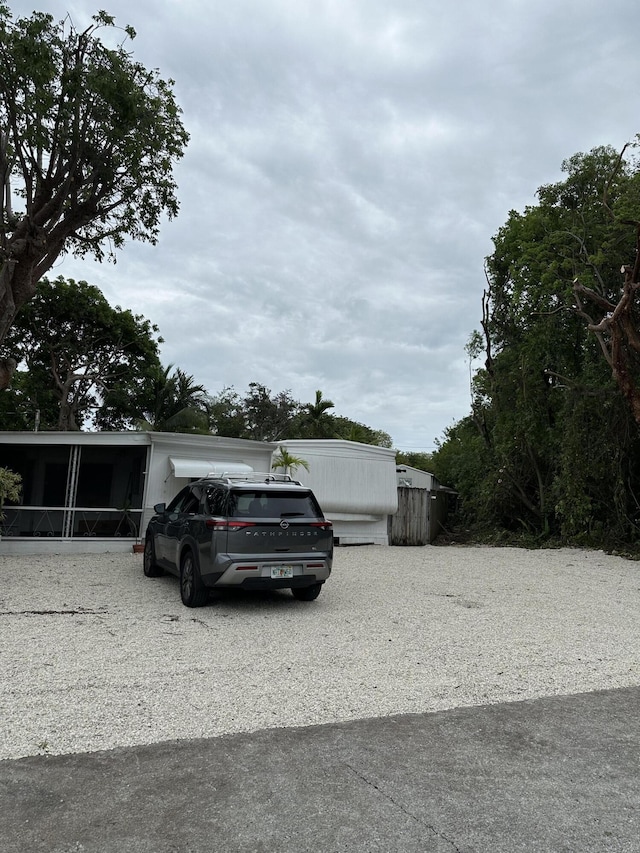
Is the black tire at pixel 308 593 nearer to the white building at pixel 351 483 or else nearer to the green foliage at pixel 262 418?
the white building at pixel 351 483

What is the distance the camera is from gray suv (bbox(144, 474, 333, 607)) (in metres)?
7.63

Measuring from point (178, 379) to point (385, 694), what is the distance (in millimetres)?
26795

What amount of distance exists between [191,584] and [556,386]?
47.6ft

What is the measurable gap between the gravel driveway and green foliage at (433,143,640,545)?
7.18 meters

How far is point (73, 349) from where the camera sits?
2708cm

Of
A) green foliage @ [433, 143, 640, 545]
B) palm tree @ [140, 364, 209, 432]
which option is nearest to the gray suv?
green foliage @ [433, 143, 640, 545]

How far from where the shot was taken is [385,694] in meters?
4.90

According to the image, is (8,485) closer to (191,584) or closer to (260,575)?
(191,584)

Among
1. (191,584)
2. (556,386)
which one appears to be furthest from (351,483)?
(191,584)

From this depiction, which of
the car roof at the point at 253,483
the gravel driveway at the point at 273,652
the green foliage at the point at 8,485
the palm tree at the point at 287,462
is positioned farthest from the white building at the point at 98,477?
the car roof at the point at 253,483

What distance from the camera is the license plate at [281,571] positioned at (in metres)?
7.80

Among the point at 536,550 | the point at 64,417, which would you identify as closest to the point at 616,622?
the point at 536,550

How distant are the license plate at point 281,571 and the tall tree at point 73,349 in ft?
70.3

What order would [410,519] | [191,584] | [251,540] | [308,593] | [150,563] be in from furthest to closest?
1. [410,519]
2. [150,563]
3. [308,593]
4. [191,584]
5. [251,540]
